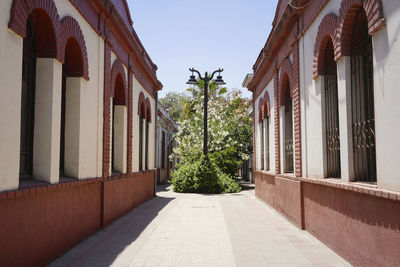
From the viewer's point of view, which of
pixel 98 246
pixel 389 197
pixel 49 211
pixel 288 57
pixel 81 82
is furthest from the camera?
pixel 288 57

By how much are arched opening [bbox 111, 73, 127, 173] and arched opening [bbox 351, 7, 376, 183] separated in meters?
6.57

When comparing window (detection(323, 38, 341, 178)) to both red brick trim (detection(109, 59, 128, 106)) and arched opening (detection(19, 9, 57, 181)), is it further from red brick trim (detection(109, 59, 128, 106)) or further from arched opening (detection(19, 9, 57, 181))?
red brick trim (detection(109, 59, 128, 106))

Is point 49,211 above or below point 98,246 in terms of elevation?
above

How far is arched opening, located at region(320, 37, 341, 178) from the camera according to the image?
668 centimetres

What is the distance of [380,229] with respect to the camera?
14.4 feet

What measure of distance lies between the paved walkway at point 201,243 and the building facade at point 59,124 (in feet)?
1.51

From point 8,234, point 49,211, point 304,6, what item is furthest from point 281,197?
point 8,234

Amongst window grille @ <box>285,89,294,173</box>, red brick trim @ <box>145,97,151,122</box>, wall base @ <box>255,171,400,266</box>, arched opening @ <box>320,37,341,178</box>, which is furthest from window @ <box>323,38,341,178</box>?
red brick trim @ <box>145,97,151,122</box>

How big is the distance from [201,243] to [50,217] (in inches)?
109

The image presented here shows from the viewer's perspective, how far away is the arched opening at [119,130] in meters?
10.6

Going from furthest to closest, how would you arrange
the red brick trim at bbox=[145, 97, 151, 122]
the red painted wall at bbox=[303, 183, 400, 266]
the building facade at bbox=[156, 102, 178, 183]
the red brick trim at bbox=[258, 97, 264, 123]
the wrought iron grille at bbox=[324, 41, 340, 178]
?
the building facade at bbox=[156, 102, 178, 183], the red brick trim at bbox=[145, 97, 151, 122], the red brick trim at bbox=[258, 97, 264, 123], the wrought iron grille at bbox=[324, 41, 340, 178], the red painted wall at bbox=[303, 183, 400, 266]

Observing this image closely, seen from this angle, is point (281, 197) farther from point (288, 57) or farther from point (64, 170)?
point (64, 170)

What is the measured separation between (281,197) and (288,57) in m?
3.70

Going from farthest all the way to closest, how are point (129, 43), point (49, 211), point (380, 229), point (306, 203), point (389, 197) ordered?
point (129, 43) → point (306, 203) → point (49, 211) → point (380, 229) → point (389, 197)
